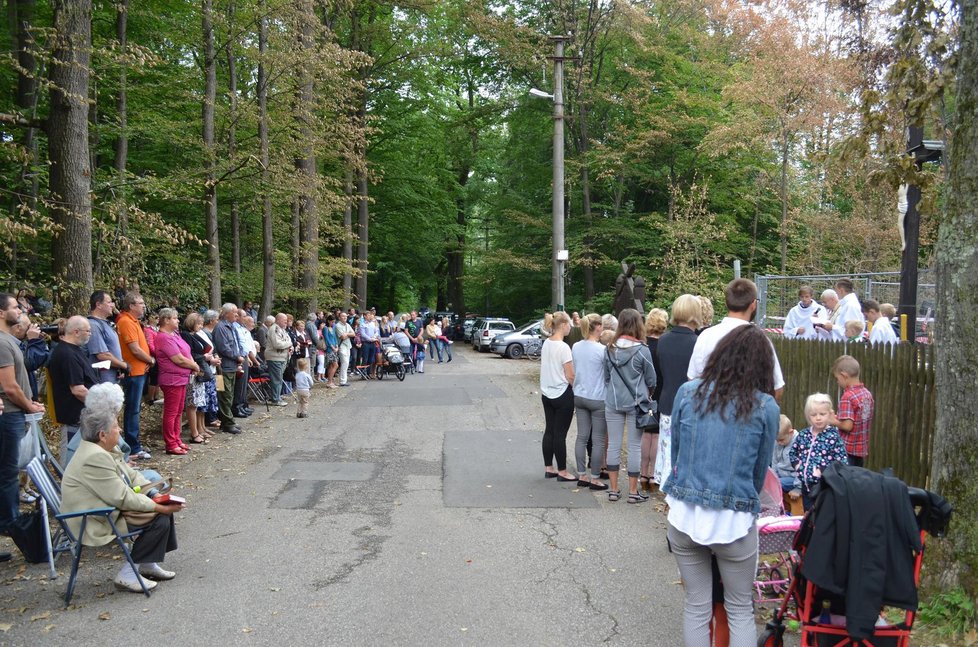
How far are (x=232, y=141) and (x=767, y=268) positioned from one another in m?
20.6

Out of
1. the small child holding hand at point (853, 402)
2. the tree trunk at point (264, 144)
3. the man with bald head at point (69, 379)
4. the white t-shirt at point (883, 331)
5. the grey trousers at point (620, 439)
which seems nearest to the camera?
the small child holding hand at point (853, 402)

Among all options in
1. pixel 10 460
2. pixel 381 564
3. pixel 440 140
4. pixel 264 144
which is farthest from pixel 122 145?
pixel 440 140

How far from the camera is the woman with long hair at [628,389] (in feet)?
25.0

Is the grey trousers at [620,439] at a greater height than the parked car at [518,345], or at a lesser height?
greater

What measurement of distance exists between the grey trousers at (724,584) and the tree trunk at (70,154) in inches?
343

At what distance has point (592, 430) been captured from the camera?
8227 mm

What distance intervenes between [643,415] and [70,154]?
7.78 metres

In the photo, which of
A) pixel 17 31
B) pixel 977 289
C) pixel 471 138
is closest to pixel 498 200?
pixel 471 138

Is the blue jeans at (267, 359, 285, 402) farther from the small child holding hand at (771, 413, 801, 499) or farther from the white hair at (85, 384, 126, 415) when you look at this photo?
the small child holding hand at (771, 413, 801, 499)

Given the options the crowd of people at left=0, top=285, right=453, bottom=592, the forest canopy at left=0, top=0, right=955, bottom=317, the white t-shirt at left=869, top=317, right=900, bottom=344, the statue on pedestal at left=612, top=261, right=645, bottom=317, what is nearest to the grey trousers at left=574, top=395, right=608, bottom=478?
the forest canopy at left=0, top=0, right=955, bottom=317

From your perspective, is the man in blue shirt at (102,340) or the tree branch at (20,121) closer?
the man in blue shirt at (102,340)

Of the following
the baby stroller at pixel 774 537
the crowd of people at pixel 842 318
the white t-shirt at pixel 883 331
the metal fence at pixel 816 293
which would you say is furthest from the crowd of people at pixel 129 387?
the metal fence at pixel 816 293

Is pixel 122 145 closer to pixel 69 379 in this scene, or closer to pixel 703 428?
pixel 69 379

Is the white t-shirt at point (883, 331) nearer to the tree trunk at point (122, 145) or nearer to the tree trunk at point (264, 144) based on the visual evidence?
the tree trunk at point (122, 145)
